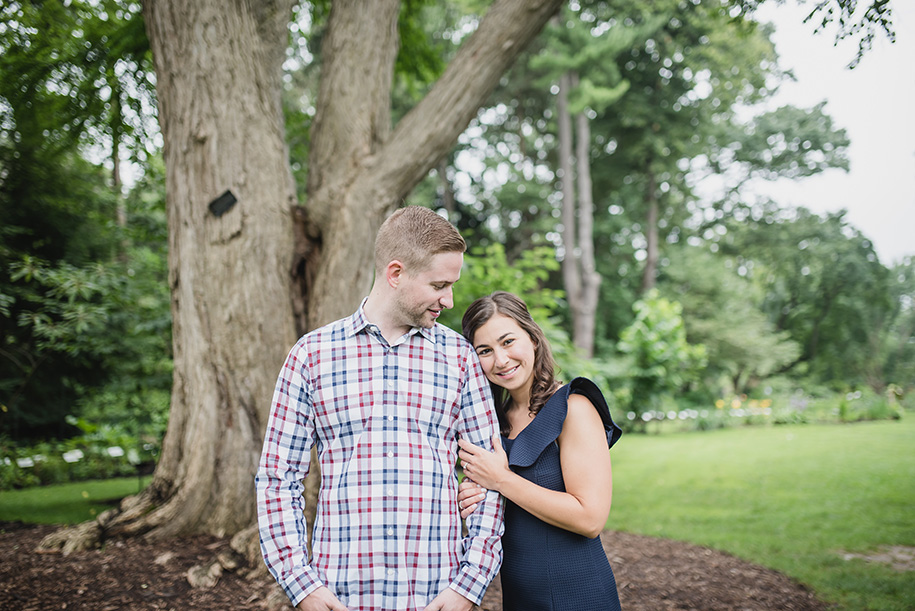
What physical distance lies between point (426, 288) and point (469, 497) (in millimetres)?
728

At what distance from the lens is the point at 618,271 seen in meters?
22.4

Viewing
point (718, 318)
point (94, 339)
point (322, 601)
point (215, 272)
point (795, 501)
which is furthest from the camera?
point (718, 318)

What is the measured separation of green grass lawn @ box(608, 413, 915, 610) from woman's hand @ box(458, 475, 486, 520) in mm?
3436

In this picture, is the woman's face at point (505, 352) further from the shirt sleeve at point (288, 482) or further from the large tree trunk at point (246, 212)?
the large tree trunk at point (246, 212)

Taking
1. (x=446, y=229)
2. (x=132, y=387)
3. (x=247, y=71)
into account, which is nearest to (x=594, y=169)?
(x=132, y=387)

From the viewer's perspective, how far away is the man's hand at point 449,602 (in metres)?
1.79

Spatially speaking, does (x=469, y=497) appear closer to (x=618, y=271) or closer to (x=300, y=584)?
(x=300, y=584)

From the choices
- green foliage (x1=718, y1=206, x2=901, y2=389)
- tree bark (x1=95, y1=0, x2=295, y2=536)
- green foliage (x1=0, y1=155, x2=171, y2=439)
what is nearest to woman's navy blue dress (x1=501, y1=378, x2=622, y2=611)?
Answer: tree bark (x1=95, y1=0, x2=295, y2=536)

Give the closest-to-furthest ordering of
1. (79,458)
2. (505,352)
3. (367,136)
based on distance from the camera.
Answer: (505,352), (367,136), (79,458)

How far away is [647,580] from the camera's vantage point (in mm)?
4277

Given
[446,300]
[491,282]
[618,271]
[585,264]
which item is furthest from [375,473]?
[618,271]

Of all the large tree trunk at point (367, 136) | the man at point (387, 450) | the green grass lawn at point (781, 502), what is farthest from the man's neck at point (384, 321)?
the green grass lawn at point (781, 502)

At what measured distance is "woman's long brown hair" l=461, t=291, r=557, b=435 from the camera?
2252 mm

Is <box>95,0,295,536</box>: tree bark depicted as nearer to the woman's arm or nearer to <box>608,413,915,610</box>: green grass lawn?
the woman's arm
